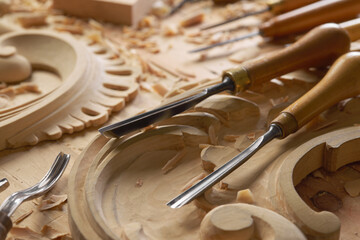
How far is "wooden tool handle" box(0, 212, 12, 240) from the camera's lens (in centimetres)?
62

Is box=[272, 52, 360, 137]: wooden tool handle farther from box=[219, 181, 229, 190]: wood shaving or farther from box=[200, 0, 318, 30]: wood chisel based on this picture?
box=[200, 0, 318, 30]: wood chisel

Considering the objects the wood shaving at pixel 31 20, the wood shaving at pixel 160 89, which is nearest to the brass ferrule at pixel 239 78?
the wood shaving at pixel 160 89

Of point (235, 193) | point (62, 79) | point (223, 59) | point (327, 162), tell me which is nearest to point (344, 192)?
point (327, 162)

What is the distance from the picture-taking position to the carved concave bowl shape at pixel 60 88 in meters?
0.91

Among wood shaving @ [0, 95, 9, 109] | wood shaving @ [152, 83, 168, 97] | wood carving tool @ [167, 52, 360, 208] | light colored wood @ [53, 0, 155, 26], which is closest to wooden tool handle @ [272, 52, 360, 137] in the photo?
wood carving tool @ [167, 52, 360, 208]

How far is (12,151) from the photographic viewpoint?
0.88 metres

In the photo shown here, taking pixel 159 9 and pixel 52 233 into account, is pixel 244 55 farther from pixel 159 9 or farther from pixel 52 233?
pixel 52 233

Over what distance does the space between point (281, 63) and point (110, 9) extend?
2.19 feet

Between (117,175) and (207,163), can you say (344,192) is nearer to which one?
(207,163)

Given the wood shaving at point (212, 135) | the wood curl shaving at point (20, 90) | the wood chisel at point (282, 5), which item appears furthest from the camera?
the wood chisel at point (282, 5)

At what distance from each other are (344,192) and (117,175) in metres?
0.38

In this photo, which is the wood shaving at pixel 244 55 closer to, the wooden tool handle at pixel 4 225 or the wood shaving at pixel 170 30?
the wood shaving at pixel 170 30

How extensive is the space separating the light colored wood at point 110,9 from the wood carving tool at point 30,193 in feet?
2.23

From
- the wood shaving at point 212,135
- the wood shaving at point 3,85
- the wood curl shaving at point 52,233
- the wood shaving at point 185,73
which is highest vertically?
the wood shaving at point 3,85
